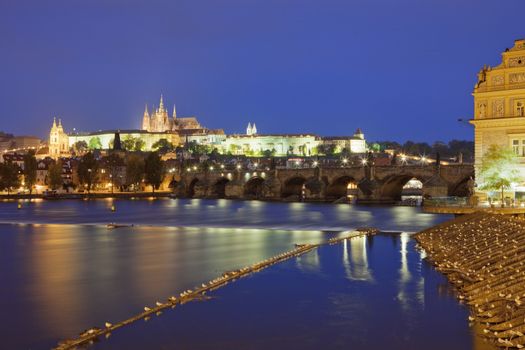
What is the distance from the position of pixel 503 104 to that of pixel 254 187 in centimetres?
7997

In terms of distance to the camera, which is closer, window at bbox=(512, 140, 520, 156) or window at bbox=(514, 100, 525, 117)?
window at bbox=(514, 100, 525, 117)

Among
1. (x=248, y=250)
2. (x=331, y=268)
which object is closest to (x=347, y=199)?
(x=248, y=250)

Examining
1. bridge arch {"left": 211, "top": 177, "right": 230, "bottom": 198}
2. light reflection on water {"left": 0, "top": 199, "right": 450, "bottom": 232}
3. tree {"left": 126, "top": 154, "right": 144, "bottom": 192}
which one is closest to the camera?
light reflection on water {"left": 0, "top": 199, "right": 450, "bottom": 232}

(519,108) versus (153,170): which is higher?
(519,108)

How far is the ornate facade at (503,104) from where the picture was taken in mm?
37844

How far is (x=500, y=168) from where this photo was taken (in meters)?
37.0

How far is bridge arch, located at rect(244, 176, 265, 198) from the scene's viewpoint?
11370 centimetres

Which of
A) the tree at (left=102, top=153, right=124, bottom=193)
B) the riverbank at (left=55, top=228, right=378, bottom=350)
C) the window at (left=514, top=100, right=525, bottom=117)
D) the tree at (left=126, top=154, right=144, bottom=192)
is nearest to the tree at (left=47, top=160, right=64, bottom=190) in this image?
the tree at (left=126, top=154, right=144, bottom=192)

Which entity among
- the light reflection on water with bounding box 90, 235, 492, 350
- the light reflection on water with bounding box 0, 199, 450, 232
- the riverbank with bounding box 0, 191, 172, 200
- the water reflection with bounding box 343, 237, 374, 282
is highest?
the riverbank with bounding box 0, 191, 172, 200

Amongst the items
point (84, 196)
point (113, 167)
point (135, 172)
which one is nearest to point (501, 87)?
point (84, 196)

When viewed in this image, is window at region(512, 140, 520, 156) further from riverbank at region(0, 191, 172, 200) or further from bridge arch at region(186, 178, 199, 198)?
bridge arch at region(186, 178, 199, 198)

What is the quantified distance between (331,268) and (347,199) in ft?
225

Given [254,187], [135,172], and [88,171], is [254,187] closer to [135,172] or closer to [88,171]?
[135,172]

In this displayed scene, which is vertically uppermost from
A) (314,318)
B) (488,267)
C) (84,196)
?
(84,196)
